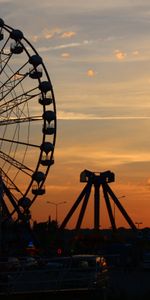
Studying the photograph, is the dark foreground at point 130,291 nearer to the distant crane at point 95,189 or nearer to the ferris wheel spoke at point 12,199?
the ferris wheel spoke at point 12,199

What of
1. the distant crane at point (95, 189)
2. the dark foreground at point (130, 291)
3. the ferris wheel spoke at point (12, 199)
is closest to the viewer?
the dark foreground at point (130, 291)

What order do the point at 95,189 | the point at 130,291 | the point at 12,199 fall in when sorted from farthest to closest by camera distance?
the point at 95,189, the point at 12,199, the point at 130,291

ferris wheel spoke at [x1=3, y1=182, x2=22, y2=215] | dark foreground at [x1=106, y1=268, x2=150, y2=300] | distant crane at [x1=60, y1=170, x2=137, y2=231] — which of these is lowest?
dark foreground at [x1=106, y1=268, x2=150, y2=300]

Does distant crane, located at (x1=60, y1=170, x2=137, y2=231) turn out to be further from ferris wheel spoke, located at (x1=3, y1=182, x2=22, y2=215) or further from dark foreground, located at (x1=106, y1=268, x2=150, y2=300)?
dark foreground, located at (x1=106, y1=268, x2=150, y2=300)

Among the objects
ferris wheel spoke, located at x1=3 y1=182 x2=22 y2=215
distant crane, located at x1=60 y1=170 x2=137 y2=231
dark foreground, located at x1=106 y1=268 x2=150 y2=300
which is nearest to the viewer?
dark foreground, located at x1=106 y1=268 x2=150 y2=300

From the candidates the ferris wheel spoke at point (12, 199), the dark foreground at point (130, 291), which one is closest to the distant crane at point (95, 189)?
the ferris wheel spoke at point (12, 199)

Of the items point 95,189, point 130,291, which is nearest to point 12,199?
point 130,291

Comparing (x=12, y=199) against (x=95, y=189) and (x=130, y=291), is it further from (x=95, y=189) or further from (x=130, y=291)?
(x=95, y=189)

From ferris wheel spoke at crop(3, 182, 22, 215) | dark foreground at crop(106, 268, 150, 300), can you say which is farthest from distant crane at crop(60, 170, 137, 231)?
dark foreground at crop(106, 268, 150, 300)

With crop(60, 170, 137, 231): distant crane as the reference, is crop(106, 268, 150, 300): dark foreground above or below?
below

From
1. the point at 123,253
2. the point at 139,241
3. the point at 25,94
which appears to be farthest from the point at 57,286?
the point at 139,241

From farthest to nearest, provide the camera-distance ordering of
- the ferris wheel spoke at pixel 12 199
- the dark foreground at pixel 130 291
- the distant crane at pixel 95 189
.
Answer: the distant crane at pixel 95 189 → the ferris wheel spoke at pixel 12 199 → the dark foreground at pixel 130 291

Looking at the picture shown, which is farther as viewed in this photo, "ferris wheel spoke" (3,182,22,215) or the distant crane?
the distant crane

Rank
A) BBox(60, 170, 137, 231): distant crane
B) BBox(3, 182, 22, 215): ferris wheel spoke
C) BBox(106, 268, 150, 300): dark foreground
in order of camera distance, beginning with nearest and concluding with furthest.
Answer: BBox(106, 268, 150, 300): dark foreground < BBox(3, 182, 22, 215): ferris wheel spoke < BBox(60, 170, 137, 231): distant crane
